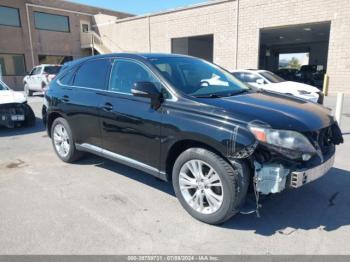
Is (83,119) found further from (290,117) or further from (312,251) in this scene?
(312,251)

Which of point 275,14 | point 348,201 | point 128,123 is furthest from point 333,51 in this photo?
point 128,123

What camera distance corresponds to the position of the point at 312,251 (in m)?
2.84

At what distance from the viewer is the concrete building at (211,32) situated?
53.5 ft

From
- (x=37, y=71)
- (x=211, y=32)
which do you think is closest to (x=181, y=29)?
(x=211, y=32)

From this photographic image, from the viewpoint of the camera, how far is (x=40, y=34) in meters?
26.0

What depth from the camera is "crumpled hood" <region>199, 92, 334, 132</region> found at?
3.04 m

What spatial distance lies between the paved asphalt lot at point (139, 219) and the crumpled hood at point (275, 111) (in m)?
1.07

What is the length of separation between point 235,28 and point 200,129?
58.4 feet

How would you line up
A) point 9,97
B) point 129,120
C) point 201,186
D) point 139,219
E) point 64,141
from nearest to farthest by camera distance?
point 201,186 < point 139,219 < point 129,120 < point 64,141 < point 9,97

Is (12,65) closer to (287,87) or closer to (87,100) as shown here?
(287,87)

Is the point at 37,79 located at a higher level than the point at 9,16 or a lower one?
lower

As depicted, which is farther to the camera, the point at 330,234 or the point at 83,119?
the point at 83,119

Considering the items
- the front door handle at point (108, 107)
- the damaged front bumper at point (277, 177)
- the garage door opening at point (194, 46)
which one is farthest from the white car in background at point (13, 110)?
the garage door opening at point (194, 46)

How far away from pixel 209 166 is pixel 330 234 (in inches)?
55.4
